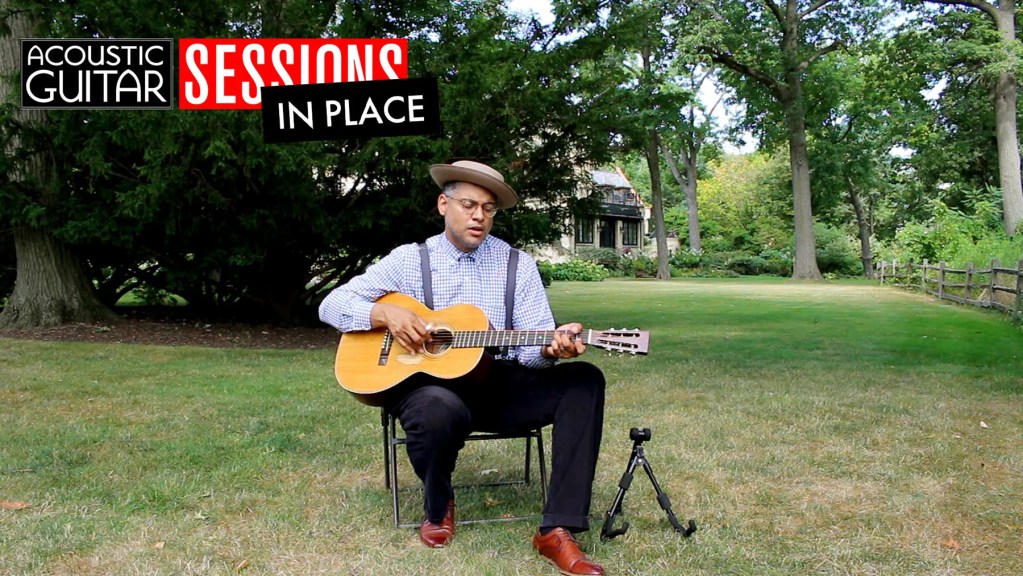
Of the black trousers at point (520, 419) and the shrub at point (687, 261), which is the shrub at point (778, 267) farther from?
the black trousers at point (520, 419)

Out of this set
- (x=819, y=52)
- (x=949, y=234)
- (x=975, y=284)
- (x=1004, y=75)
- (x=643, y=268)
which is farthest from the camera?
(x=643, y=268)

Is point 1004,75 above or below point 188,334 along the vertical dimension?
above

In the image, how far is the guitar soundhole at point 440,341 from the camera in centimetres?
347

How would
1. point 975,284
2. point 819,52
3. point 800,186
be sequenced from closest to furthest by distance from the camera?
point 975,284 < point 819,52 < point 800,186

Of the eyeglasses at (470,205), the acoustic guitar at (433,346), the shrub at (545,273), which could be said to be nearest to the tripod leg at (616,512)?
the acoustic guitar at (433,346)

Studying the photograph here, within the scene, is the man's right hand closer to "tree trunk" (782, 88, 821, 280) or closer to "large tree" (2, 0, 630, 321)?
"large tree" (2, 0, 630, 321)

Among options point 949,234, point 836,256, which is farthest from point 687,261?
point 949,234

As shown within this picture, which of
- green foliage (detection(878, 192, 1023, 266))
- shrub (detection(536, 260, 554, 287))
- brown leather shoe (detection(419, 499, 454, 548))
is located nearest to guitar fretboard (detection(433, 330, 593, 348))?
brown leather shoe (detection(419, 499, 454, 548))

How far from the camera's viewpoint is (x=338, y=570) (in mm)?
3207

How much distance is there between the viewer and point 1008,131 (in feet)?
76.0

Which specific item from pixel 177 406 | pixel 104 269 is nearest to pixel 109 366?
pixel 177 406

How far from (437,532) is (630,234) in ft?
160

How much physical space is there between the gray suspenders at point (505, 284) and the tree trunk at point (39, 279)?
882cm

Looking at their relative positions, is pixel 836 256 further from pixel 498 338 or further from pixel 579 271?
pixel 498 338
